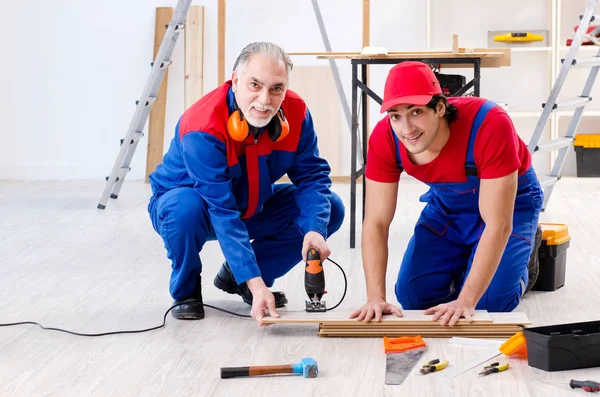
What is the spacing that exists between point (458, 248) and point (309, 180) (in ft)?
1.89

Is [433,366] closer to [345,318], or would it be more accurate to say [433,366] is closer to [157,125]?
[345,318]


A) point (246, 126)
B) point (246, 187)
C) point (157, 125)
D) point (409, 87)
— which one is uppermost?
point (409, 87)


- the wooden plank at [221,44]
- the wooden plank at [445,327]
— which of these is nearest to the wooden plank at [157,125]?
the wooden plank at [221,44]

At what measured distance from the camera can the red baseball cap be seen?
2.51 meters

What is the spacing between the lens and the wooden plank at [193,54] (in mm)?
7227

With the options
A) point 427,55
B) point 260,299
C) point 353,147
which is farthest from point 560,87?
point 260,299

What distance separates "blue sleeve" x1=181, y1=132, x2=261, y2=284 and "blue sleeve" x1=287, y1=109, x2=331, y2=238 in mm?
268

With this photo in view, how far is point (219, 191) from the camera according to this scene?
112 inches

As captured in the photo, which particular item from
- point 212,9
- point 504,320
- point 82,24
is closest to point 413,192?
point 212,9

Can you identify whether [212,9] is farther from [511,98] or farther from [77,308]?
[77,308]

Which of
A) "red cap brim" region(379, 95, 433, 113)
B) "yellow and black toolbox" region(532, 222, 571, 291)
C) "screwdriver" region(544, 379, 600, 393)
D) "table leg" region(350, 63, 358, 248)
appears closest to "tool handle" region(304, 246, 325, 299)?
"red cap brim" region(379, 95, 433, 113)

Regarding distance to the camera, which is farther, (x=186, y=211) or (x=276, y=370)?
(x=186, y=211)

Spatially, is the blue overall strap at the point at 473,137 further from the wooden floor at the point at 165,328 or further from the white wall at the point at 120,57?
the white wall at the point at 120,57

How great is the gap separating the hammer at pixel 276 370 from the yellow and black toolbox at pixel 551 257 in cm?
135
